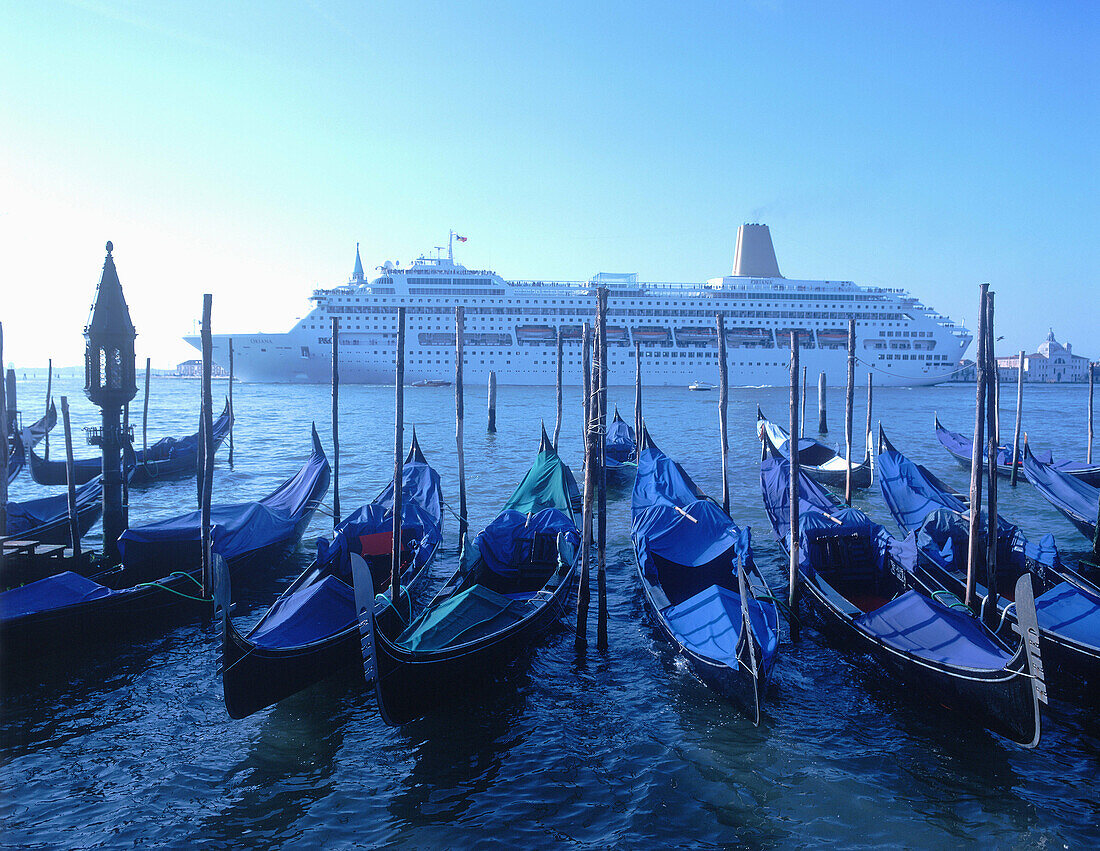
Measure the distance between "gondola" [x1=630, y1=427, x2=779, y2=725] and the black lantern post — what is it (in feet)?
19.1

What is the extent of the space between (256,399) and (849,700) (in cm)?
3763

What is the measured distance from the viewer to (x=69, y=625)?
233 inches

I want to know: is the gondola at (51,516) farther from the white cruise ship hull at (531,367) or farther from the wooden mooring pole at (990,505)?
the white cruise ship hull at (531,367)

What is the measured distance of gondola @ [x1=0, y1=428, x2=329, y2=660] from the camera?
227 inches

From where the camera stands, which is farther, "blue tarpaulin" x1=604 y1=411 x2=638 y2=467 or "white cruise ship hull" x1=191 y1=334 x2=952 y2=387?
"white cruise ship hull" x1=191 y1=334 x2=952 y2=387

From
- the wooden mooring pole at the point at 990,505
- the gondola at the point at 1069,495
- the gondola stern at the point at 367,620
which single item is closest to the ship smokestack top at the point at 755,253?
the gondola at the point at 1069,495

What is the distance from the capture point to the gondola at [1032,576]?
5320 millimetres

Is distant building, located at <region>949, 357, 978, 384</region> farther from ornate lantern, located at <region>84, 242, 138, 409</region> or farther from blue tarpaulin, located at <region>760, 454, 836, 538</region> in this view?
ornate lantern, located at <region>84, 242, 138, 409</region>

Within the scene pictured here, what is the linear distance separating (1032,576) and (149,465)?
15142 mm

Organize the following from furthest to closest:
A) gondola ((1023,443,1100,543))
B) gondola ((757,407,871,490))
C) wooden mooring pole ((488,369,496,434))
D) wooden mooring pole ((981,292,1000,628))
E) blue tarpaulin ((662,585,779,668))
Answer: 1. wooden mooring pole ((488,369,496,434))
2. gondola ((757,407,871,490))
3. gondola ((1023,443,1100,543))
4. wooden mooring pole ((981,292,1000,628))
5. blue tarpaulin ((662,585,779,668))

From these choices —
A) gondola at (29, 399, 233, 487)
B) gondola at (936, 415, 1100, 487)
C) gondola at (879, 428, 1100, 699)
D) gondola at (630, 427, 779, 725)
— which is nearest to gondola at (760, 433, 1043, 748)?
gondola at (879, 428, 1100, 699)

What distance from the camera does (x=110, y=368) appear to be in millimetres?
7859

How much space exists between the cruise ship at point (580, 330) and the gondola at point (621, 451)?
94.2 ft

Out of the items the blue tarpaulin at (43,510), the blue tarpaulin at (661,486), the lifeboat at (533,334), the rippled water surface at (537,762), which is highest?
the lifeboat at (533,334)
